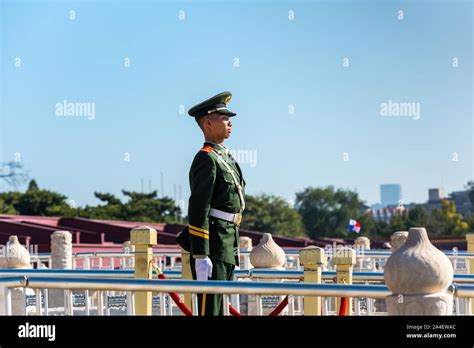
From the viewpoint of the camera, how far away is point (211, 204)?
6.73 meters

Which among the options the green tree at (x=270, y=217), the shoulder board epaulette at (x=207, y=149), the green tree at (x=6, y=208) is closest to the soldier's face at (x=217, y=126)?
the shoulder board epaulette at (x=207, y=149)

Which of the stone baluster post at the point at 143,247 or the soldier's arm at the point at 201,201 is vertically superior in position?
the soldier's arm at the point at 201,201

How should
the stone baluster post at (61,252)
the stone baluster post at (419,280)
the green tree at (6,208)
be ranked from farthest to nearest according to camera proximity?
the green tree at (6,208) → the stone baluster post at (61,252) → the stone baluster post at (419,280)

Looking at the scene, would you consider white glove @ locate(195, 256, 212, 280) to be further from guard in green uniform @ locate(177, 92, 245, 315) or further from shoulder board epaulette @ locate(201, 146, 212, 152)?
shoulder board epaulette @ locate(201, 146, 212, 152)

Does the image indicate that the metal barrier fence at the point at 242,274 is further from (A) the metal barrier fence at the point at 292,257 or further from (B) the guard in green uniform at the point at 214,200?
(A) the metal barrier fence at the point at 292,257

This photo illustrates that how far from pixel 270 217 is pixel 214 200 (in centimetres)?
6582

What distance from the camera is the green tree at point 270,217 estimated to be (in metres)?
70.1

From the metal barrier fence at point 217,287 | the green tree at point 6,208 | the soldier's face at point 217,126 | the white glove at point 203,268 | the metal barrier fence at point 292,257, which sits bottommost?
the metal barrier fence at point 292,257

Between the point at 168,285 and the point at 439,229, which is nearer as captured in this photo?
the point at 168,285

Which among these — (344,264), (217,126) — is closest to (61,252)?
(344,264)

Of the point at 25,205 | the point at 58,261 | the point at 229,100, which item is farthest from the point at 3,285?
the point at 25,205
